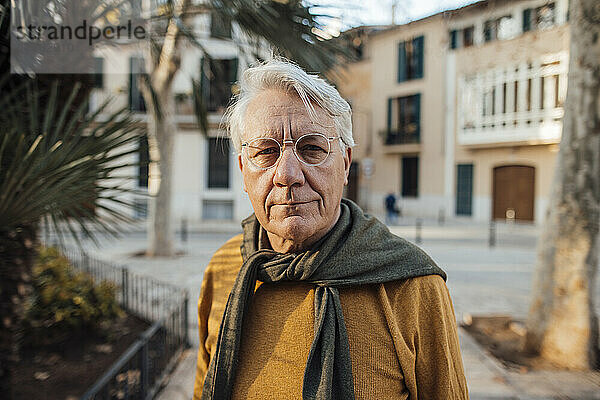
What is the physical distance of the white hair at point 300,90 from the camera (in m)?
1.29

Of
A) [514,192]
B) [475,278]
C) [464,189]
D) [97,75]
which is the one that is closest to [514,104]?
[514,192]

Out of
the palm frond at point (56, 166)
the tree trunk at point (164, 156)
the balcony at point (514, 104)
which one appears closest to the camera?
the palm frond at point (56, 166)

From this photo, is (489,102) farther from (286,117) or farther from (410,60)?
(286,117)

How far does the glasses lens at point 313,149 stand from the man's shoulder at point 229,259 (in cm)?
47

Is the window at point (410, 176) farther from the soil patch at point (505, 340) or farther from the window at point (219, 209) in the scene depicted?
the soil patch at point (505, 340)

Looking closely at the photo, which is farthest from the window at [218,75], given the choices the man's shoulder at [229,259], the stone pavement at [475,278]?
the stone pavement at [475,278]

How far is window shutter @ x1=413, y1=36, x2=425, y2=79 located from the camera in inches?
912

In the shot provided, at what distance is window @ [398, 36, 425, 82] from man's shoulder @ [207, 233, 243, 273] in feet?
78.2

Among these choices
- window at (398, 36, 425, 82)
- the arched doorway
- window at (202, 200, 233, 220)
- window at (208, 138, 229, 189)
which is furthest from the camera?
window at (398, 36, 425, 82)

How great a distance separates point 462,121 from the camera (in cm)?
2202

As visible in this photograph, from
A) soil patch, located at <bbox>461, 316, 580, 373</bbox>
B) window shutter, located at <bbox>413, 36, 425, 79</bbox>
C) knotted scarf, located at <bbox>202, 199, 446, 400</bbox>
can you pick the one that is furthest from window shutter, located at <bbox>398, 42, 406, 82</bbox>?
knotted scarf, located at <bbox>202, 199, 446, 400</bbox>

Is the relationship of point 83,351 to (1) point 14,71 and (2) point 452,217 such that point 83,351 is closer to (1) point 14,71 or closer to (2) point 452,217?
(1) point 14,71

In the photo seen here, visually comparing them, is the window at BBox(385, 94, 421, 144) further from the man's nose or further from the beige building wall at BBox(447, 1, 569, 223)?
the man's nose

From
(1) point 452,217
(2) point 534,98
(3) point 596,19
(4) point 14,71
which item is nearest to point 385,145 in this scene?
(1) point 452,217
